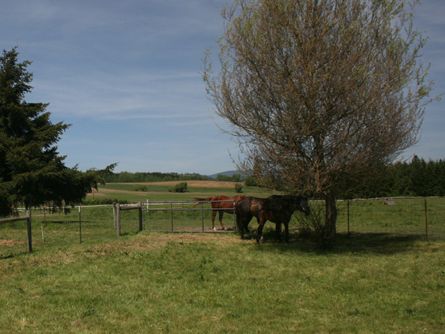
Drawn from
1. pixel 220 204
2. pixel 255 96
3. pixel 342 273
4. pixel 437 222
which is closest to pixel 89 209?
pixel 220 204

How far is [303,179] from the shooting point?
14672mm

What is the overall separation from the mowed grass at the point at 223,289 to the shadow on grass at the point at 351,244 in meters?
0.14

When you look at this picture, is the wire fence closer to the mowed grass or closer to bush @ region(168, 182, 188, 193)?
the mowed grass

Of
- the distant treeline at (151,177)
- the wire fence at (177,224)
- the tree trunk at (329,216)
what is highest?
the distant treeline at (151,177)

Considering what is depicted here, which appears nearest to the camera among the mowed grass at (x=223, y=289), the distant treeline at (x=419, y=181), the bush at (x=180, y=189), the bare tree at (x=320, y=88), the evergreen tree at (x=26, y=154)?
the mowed grass at (x=223, y=289)

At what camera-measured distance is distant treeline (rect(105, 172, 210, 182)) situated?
3723 inches

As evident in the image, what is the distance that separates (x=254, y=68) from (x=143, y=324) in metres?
9.05

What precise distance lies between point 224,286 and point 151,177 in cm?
8953

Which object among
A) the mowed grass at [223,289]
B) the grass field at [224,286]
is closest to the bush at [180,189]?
the grass field at [224,286]

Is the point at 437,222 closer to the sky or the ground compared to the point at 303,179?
closer to the ground

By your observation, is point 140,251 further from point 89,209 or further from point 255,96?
point 89,209

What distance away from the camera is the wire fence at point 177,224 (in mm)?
18484

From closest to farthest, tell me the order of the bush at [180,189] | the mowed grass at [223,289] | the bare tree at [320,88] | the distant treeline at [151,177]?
the mowed grass at [223,289], the bare tree at [320,88], the bush at [180,189], the distant treeline at [151,177]

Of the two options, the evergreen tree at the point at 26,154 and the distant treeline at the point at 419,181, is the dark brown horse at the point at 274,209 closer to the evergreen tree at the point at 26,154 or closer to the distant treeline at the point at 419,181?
the evergreen tree at the point at 26,154
